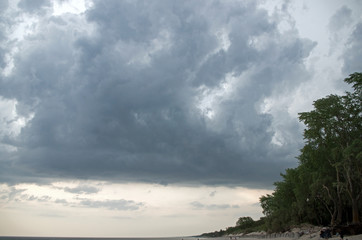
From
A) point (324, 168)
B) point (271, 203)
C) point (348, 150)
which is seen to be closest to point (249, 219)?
point (271, 203)

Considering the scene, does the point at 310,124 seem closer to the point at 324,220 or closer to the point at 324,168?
the point at 324,168

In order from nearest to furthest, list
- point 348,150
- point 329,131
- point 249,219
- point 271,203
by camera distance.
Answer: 1. point 348,150
2. point 329,131
3. point 271,203
4. point 249,219

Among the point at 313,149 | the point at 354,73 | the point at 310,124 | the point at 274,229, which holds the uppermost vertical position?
the point at 354,73

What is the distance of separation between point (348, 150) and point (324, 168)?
14.3 meters

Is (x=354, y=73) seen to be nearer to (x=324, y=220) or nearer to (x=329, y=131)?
(x=329, y=131)

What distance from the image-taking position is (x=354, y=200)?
45750 mm

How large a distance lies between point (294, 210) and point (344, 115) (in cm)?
3205

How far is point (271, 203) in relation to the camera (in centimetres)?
9619

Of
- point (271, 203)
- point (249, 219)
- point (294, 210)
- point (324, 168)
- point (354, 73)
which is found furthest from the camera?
point (249, 219)

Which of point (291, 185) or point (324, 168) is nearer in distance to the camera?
point (324, 168)

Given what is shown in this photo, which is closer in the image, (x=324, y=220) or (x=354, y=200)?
(x=354, y=200)

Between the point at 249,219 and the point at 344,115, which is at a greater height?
the point at 344,115

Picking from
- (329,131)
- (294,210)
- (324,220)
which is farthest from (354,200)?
(324,220)

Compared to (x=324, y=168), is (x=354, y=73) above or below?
above
